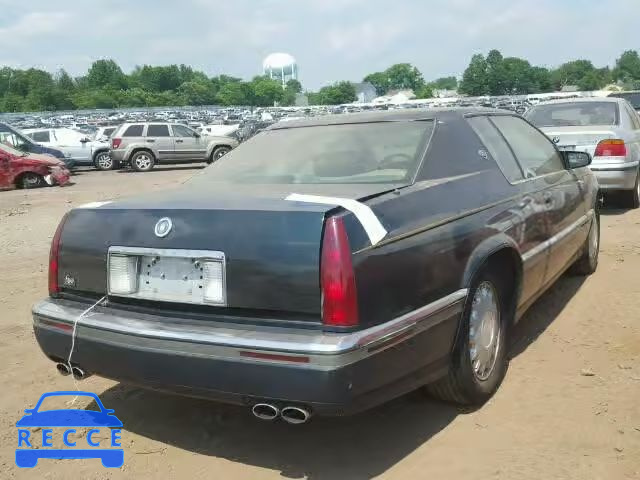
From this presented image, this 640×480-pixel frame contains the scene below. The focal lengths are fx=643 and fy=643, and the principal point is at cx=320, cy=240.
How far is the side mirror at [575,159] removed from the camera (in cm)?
502

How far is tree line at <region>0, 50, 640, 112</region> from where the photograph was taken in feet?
376

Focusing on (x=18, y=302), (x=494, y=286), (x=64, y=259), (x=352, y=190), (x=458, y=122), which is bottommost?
(x=18, y=302)

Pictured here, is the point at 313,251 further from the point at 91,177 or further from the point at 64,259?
the point at 91,177

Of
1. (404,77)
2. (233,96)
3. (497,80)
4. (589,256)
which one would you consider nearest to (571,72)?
(497,80)

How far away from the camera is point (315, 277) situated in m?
2.54

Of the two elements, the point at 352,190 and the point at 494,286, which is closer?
the point at 352,190

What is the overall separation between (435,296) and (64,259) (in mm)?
1820

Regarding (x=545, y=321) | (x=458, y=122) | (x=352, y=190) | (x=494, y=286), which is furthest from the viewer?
(x=545, y=321)

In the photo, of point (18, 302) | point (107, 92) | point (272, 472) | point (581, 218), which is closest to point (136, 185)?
point (18, 302)

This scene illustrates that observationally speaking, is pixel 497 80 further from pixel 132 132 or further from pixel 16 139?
pixel 16 139

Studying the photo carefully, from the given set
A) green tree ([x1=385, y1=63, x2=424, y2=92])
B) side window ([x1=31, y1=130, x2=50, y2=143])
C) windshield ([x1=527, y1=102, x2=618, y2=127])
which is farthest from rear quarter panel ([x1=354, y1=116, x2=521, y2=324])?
green tree ([x1=385, y1=63, x2=424, y2=92])

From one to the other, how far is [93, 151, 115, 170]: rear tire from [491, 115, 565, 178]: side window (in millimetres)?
20290

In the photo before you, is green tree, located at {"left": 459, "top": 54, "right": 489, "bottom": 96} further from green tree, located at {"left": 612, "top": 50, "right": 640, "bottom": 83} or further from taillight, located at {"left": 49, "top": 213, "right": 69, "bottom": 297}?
taillight, located at {"left": 49, "top": 213, "right": 69, "bottom": 297}

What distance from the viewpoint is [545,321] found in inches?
185
